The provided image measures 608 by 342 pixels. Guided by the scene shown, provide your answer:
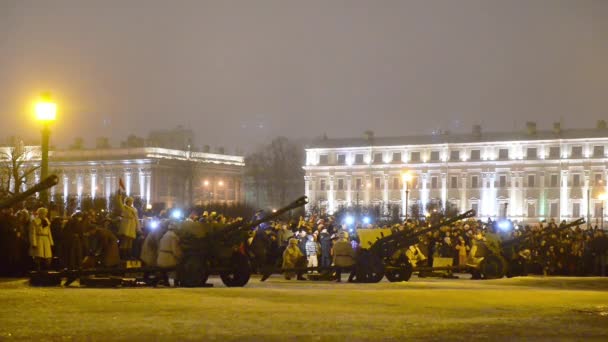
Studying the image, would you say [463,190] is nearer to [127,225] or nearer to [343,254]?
[343,254]

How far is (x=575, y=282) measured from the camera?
104 ft

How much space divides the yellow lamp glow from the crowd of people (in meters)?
2.11

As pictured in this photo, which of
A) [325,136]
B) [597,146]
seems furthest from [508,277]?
[325,136]

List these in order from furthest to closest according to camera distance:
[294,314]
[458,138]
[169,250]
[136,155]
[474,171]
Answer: [136,155], [458,138], [474,171], [169,250], [294,314]

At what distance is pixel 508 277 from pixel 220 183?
448 feet

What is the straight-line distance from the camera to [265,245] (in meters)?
33.1

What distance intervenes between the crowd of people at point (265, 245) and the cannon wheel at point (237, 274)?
0.93 meters

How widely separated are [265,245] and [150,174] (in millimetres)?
131531

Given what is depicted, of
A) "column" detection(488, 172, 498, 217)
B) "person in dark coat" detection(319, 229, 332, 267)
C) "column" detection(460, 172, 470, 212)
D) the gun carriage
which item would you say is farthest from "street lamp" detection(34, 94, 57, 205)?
"column" detection(460, 172, 470, 212)

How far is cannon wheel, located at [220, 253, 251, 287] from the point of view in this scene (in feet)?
83.9

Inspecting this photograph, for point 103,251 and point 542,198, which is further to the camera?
point 542,198

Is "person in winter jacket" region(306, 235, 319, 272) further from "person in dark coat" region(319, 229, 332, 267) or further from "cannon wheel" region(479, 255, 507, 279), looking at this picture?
"cannon wheel" region(479, 255, 507, 279)

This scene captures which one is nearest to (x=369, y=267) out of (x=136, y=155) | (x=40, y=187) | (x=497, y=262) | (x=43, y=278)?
(x=497, y=262)

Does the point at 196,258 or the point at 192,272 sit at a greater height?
the point at 196,258
